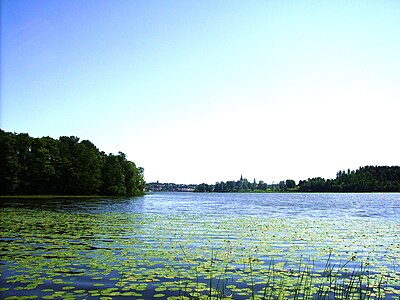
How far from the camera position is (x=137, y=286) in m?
11.3

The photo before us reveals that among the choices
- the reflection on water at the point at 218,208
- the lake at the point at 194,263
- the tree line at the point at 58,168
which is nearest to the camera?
the lake at the point at 194,263

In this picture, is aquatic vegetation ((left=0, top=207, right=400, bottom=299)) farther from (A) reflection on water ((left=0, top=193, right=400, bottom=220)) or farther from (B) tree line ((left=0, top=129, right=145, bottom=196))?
(B) tree line ((left=0, top=129, right=145, bottom=196))

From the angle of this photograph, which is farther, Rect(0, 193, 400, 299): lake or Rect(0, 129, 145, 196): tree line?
Rect(0, 129, 145, 196): tree line

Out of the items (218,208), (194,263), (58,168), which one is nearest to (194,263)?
(194,263)

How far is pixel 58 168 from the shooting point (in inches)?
3607

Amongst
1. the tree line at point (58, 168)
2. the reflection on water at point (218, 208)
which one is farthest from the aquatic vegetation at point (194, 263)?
the tree line at point (58, 168)

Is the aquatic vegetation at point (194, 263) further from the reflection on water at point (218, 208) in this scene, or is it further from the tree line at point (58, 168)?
the tree line at point (58, 168)

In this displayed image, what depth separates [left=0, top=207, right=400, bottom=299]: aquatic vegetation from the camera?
10.9 metres

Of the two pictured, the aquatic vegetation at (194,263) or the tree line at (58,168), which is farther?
the tree line at (58,168)

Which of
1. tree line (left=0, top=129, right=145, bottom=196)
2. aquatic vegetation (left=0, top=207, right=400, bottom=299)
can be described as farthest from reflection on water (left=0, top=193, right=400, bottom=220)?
aquatic vegetation (left=0, top=207, right=400, bottom=299)

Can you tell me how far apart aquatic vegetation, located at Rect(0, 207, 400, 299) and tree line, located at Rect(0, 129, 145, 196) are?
59.5 m

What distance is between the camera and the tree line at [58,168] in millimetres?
80375

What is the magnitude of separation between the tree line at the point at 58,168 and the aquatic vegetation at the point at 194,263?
59537mm

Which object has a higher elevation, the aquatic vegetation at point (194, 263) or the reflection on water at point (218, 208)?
the reflection on water at point (218, 208)
